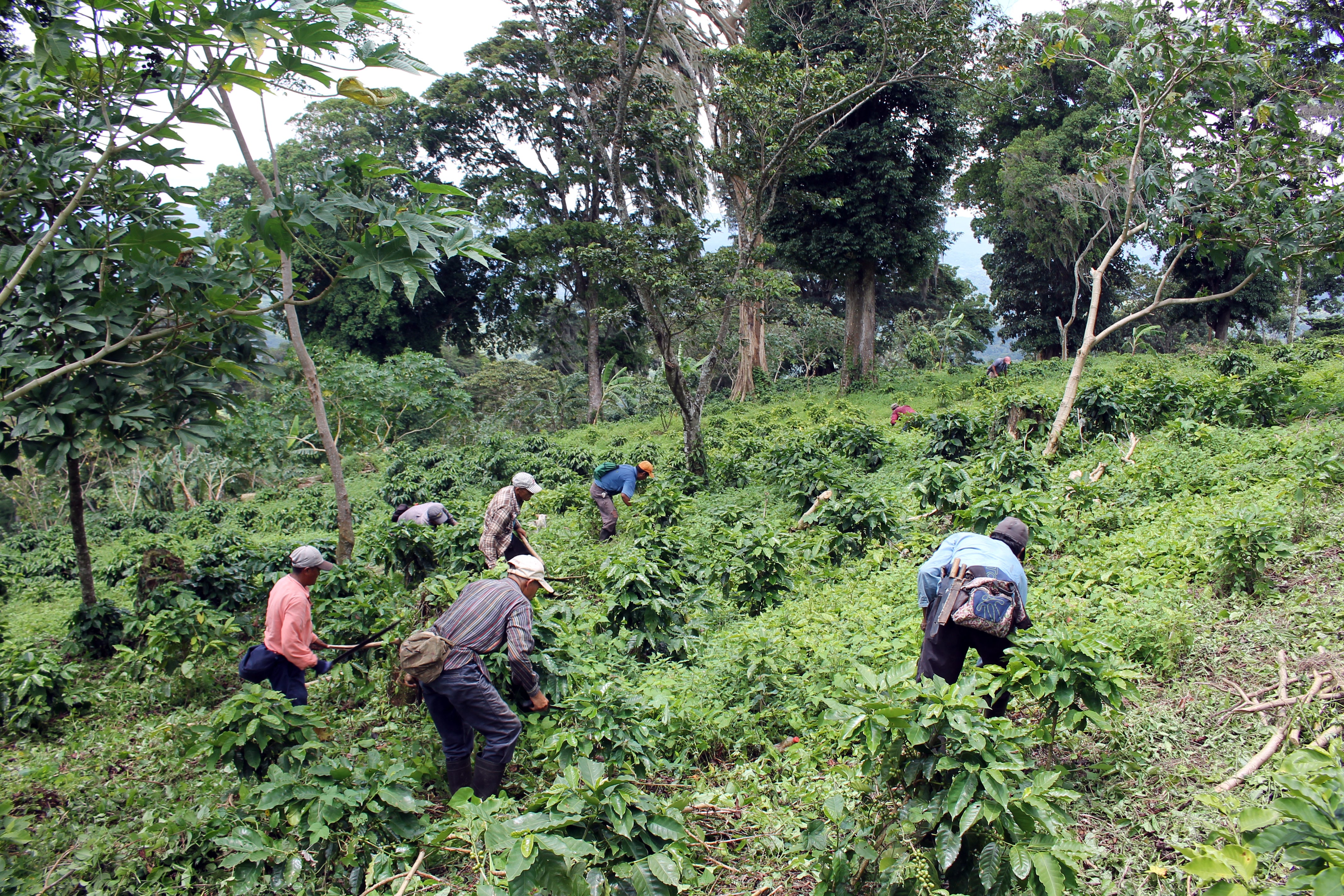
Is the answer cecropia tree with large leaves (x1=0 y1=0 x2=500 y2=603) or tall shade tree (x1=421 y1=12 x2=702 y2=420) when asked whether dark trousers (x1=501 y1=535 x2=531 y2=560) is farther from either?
tall shade tree (x1=421 y1=12 x2=702 y2=420)

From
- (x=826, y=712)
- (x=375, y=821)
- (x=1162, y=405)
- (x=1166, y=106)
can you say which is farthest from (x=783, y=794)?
(x=1162, y=405)

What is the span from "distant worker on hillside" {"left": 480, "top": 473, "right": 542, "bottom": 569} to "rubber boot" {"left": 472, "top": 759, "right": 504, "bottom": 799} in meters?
2.89

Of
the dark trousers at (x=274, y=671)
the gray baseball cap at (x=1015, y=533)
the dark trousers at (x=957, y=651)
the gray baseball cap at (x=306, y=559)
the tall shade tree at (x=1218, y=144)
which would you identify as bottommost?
the dark trousers at (x=274, y=671)

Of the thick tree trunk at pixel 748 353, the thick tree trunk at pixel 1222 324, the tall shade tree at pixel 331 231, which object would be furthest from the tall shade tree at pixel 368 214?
the thick tree trunk at pixel 1222 324

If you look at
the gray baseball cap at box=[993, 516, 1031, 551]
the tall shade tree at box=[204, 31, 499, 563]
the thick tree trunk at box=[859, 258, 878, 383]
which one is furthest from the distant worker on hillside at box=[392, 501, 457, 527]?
the thick tree trunk at box=[859, 258, 878, 383]

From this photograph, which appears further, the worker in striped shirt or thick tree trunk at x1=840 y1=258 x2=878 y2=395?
thick tree trunk at x1=840 y1=258 x2=878 y2=395

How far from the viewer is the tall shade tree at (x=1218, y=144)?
8.18 metres

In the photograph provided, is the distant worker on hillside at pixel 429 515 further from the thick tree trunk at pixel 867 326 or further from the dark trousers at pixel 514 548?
the thick tree trunk at pixel 867 326

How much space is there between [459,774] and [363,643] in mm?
1457

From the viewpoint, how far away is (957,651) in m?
4.09

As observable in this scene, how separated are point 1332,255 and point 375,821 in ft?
37.0

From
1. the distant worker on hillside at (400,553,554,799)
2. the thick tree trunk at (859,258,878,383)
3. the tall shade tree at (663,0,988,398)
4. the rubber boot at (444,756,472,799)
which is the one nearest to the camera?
the distant worker on hillside at (400,553,554,799)

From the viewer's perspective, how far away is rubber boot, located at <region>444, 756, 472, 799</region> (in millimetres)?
4520

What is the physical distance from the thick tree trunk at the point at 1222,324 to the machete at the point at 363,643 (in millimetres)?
30741
